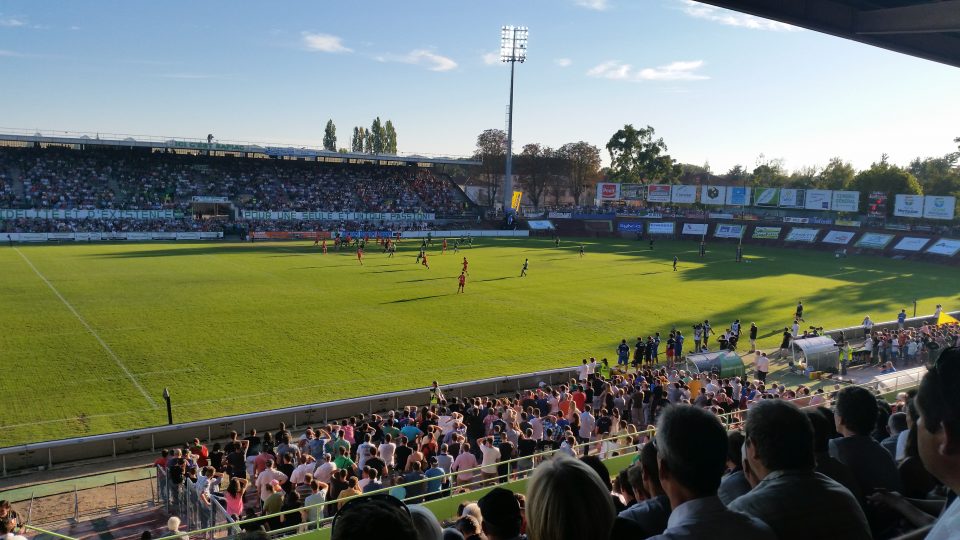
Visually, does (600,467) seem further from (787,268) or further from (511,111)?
(511,111)

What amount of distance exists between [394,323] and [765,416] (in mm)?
22873

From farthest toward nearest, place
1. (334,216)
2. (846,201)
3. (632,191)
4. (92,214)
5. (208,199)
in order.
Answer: (632,191) < (334,216) < (208,199) < (846,201) < (92,214)

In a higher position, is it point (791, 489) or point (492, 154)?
point (492, 154)

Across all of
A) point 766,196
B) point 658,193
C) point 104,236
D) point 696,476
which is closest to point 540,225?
point 658,193

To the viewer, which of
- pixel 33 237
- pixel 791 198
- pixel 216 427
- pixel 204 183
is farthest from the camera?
pixel 204 183

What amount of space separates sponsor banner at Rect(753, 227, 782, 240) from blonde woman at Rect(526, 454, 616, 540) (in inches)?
2720

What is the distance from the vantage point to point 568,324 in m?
26.6

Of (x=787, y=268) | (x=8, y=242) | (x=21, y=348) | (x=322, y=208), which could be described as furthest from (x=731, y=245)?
(x=8, y=242)

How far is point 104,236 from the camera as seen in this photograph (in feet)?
183

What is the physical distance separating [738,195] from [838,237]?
49.5ft

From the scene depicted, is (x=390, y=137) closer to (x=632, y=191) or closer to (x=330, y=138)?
(x=330, y=138)

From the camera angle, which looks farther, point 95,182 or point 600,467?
point 95,182

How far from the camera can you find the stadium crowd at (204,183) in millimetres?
62562

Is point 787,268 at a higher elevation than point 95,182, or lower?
lower
